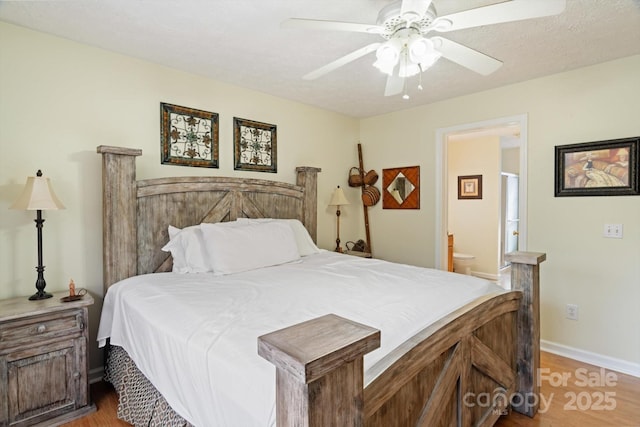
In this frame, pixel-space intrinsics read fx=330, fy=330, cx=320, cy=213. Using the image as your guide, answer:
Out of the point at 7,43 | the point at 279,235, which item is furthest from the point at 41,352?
the point at 7,43

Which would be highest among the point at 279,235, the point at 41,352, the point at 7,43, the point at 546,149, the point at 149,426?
the point at 7,43

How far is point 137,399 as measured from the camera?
1793 mm

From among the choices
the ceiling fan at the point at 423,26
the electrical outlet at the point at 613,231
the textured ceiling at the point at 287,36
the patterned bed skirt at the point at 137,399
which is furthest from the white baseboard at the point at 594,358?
the patterned bed skirt at the point at 137,399

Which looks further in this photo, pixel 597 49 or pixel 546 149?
pixel 546 149

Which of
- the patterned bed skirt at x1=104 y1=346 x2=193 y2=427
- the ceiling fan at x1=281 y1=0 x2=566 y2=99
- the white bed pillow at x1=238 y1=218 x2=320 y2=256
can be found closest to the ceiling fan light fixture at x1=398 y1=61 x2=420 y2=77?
the ceiling fan at x1=281 y1=0 x2=566 y2=99

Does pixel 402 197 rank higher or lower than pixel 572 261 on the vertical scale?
higher

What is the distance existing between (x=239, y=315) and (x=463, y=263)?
16.2 ft

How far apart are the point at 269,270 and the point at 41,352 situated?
1417mm

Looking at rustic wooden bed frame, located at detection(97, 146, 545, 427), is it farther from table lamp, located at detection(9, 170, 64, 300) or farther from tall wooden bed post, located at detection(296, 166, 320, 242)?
table lamp, located at detection(9, 170, 64, 300)

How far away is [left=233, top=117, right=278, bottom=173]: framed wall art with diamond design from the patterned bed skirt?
191 cm

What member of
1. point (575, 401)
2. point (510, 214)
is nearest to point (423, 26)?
point (575, 401)

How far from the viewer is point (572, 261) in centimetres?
290

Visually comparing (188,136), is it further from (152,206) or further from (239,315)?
(239,315)

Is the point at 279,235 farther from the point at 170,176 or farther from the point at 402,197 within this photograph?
the point at 402,197
